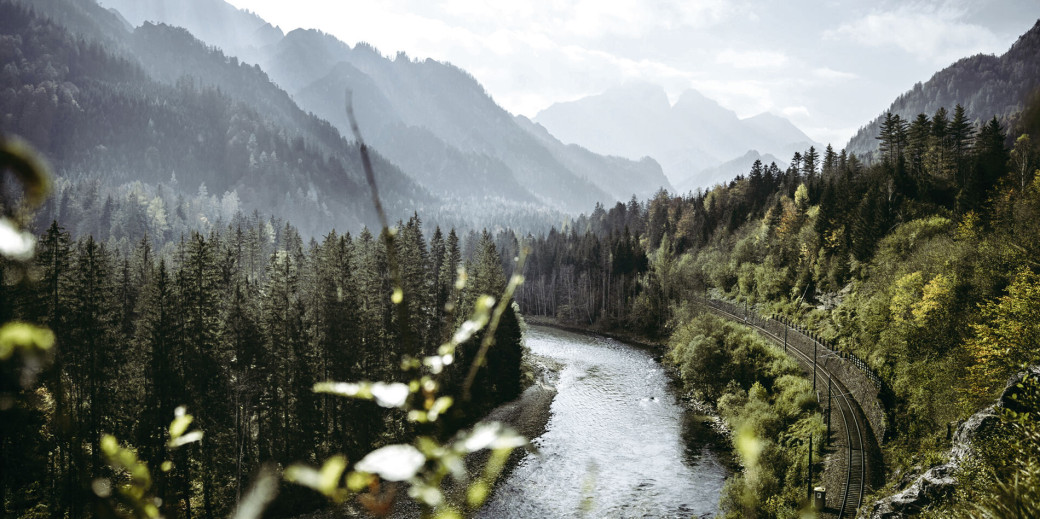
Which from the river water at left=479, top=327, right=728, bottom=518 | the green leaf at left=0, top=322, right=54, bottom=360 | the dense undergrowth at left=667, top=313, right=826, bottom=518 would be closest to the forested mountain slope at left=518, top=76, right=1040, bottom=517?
the dense undergrowth at left=667, top=313, right=826, bottom=518

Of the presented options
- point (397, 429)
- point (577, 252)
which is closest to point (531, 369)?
point (397, 429)

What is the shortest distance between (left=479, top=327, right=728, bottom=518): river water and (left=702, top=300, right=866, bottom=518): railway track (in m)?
6.42

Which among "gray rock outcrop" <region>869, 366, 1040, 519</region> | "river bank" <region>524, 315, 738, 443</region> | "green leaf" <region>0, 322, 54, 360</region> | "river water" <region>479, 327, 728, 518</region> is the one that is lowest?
"river water" <region>479, 327, 728, 518</region>

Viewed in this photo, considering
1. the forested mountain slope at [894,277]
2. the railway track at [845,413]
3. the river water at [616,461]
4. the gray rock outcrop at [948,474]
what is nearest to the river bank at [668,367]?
the river water at [616,461]

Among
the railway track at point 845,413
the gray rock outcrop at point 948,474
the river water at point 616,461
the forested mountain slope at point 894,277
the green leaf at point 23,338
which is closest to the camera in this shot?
the green leaf at point 23,338

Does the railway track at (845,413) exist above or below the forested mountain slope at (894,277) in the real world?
below

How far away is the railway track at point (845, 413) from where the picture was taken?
22.3m

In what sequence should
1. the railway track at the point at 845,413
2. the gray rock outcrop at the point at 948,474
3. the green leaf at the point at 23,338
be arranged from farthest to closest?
the railway track at the point at 845,413 → the gray rock outcrop at the point at 948,474 → the green leaf at the point at 23,338

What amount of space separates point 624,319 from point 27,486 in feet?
247

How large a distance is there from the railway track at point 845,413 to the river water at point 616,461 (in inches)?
253

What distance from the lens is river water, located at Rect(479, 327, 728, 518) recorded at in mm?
26344

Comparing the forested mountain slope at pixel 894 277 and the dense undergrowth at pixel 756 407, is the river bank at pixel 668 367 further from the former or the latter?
the forested mountain slope at pixel 894 277

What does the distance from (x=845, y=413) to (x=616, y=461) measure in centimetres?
1479

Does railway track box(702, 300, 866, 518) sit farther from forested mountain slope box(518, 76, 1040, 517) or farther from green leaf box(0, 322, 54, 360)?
green leaf box(0, 322, 54, 360)
